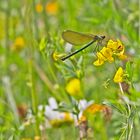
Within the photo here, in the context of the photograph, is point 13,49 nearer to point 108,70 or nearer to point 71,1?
point 71,1

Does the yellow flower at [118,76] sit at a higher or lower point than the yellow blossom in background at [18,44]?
lower

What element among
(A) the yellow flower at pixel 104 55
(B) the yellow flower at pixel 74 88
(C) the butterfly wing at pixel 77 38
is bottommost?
(B) the yellow flower at pixel 74 88

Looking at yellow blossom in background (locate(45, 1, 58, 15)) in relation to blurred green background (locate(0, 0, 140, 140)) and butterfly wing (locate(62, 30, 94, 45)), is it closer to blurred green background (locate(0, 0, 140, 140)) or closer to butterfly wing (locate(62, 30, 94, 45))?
blurred green background (locate(0, 0, 140, 140))

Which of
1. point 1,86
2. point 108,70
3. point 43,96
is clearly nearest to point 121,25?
point 108,70

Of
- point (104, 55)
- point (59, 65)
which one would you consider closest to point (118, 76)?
point (104, 55)

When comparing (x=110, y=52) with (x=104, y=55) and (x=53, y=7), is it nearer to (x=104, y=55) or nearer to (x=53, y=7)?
(x=104, y=55)

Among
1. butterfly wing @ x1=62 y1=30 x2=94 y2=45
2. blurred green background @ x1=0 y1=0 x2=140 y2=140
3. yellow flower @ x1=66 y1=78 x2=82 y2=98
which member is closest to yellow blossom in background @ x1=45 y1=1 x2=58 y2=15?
blurred green background @ x1=0 y1=0 x2=140 y2=140

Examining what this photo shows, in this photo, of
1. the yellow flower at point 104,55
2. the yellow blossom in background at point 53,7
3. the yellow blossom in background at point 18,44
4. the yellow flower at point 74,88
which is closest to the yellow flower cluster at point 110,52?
the yellow flower at point 104,55

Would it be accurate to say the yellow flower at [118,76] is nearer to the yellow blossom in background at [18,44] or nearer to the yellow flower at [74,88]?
the yellow flower at [74,88]
